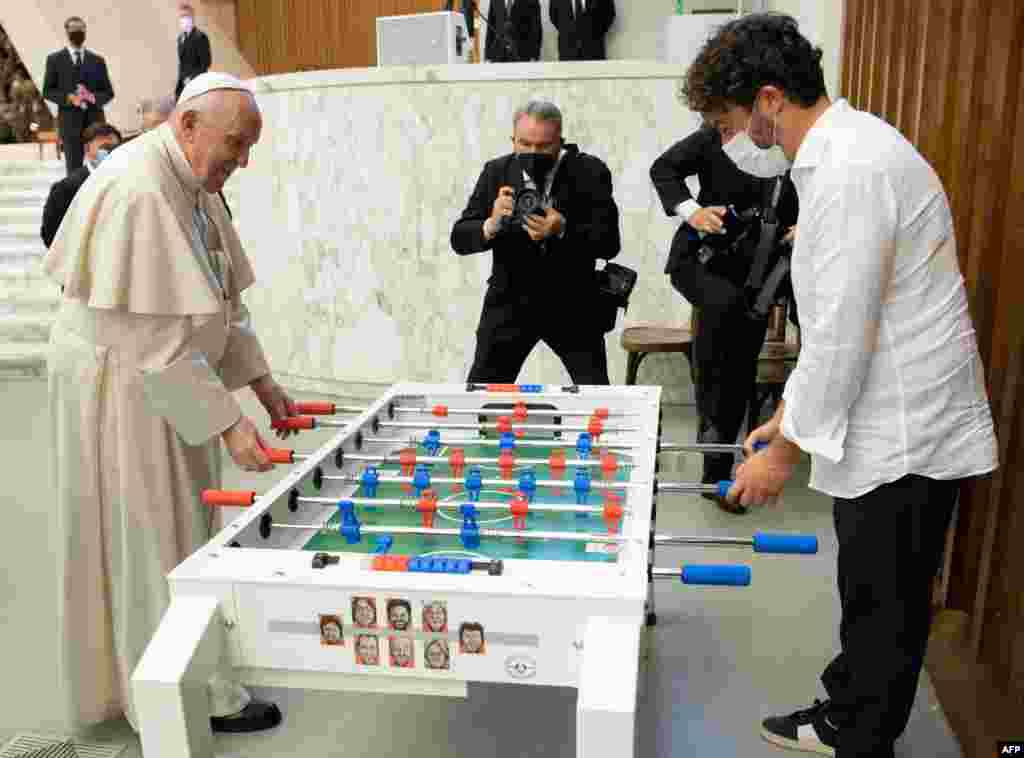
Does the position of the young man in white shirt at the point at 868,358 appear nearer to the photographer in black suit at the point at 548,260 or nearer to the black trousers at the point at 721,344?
the photographer in black suit at the point at 548,260

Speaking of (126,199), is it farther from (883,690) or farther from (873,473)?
(883,690)

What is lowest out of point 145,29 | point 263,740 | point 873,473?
point 263,740

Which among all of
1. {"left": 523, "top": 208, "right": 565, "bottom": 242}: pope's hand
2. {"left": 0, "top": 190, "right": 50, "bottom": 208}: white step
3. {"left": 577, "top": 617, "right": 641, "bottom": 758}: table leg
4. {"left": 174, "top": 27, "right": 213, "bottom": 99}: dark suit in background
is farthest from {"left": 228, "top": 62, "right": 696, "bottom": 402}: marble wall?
{"left": 174, "top": 27, "right": 213, "bottom": 99}: dark suit in background

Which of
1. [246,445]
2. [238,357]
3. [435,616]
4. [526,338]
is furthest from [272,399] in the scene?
[435,616]

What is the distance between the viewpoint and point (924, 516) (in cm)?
173

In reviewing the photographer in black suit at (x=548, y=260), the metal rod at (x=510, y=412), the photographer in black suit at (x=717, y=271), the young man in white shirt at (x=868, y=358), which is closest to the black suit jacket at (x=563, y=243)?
the photographer in black suit at (x=548, y=260)

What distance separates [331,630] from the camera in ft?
4.82

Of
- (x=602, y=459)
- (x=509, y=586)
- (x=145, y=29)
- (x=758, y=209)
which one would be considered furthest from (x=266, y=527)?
(x=145, y=29)

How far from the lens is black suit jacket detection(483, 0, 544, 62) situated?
7305 millimetres

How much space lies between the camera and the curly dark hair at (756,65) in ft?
5.63

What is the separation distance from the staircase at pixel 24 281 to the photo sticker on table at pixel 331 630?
5726 mm

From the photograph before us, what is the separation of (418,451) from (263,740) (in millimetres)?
837

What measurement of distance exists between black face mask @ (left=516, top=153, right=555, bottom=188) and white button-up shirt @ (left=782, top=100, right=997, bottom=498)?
158 centimetres

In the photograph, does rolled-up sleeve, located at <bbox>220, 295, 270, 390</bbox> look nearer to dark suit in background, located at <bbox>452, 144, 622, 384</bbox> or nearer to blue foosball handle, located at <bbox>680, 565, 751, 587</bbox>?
dark suit in background, located at <bbox>452, 144, 622, 384</bbox>
